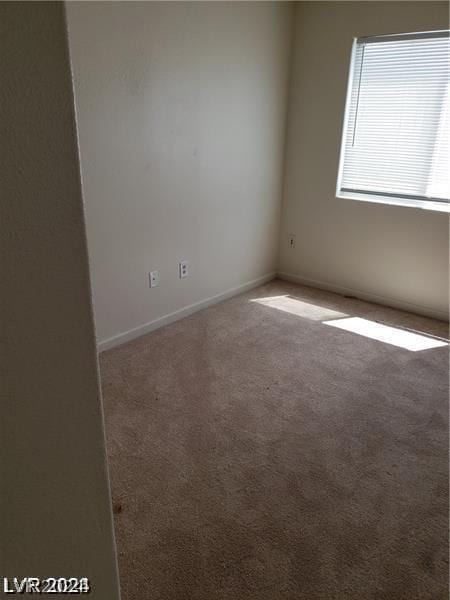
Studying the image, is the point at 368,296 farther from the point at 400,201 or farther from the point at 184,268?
the point at 184,268

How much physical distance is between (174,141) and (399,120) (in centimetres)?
169

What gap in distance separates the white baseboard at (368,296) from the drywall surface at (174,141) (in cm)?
57

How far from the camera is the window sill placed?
3207 millimetres

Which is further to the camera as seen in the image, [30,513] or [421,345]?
[421,345]

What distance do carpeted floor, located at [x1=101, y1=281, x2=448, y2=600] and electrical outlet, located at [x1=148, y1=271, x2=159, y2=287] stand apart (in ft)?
1.10

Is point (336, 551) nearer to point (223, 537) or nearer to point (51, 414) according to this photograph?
point (223, 537)

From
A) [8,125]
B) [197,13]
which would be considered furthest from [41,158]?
[197,13]

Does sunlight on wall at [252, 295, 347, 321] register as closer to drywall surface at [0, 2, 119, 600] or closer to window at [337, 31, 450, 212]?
window at [337, 31, 450, 212]

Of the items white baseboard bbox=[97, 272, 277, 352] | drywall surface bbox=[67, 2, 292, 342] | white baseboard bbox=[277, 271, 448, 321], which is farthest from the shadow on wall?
drywall surface bbox=[67, 2, 292, 342]

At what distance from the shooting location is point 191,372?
8.30 ft

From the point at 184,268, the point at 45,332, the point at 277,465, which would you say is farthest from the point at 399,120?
the point at 45,332

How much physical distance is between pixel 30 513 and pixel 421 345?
2.78 meters

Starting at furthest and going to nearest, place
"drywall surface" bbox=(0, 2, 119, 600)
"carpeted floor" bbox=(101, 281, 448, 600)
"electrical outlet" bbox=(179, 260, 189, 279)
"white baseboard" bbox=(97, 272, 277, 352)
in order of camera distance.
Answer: "electrical outlet" bbox=(179, 260, 189, 279) < "white baseboard" bbox=(97, 272, 277, 352) < "carpeted floor" bbox=(101, 281, 448, 600) < "drywall surface" bbox=(0, 2, 119, 600)

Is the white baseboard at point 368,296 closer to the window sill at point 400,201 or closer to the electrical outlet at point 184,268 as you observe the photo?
the window sill at point 400,201
